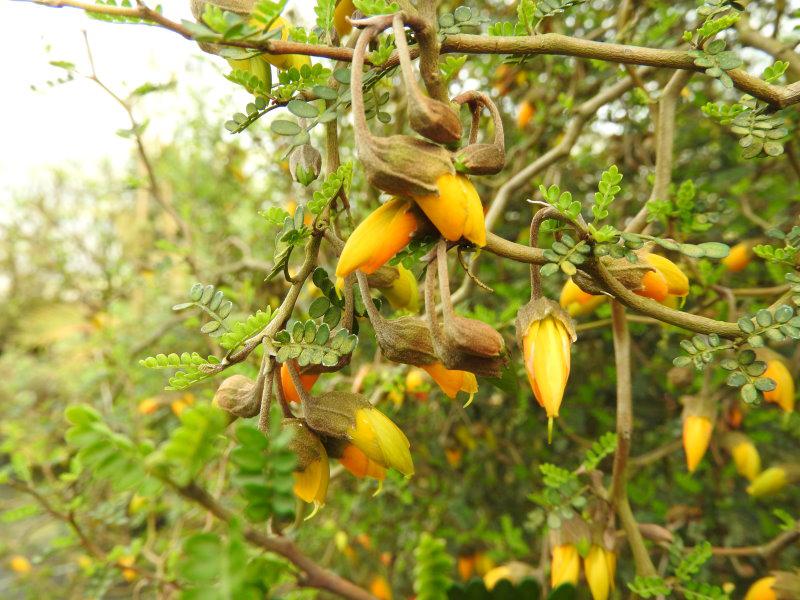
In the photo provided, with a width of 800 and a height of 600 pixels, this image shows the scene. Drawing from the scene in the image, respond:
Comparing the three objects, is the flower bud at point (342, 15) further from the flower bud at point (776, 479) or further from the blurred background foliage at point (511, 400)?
the flower bud at point (776, 479)

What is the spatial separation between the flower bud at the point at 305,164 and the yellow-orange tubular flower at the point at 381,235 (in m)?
0.11

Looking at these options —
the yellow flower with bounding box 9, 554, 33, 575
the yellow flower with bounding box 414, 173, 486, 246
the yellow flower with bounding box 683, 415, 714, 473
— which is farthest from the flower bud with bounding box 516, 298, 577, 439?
the yellow flower with bounding box 9, 554, 33, 575

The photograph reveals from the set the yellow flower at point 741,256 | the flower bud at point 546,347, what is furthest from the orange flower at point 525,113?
the flower bud at point 546,347

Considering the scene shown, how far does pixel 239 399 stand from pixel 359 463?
5.2 inches

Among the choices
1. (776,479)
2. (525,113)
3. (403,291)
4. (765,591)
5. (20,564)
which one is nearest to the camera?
(403,291)

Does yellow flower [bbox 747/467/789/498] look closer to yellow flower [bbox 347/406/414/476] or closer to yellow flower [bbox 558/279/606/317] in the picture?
yellow flower [bbox 558/279/606/317]

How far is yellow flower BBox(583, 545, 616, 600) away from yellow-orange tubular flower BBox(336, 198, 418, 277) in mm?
530

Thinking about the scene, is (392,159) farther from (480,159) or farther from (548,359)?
(548,359)

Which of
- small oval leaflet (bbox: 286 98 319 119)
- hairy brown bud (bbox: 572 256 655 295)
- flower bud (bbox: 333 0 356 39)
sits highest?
flower bud (bbox: 333 0 356 39)

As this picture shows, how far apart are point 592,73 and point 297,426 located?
3.81ft

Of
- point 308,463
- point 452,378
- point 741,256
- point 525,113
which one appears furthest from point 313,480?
point 525,113

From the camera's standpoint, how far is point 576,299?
70 cm

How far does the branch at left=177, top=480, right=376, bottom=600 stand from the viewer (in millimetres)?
338

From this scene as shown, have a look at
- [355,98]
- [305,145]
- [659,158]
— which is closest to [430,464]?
[659,158]
